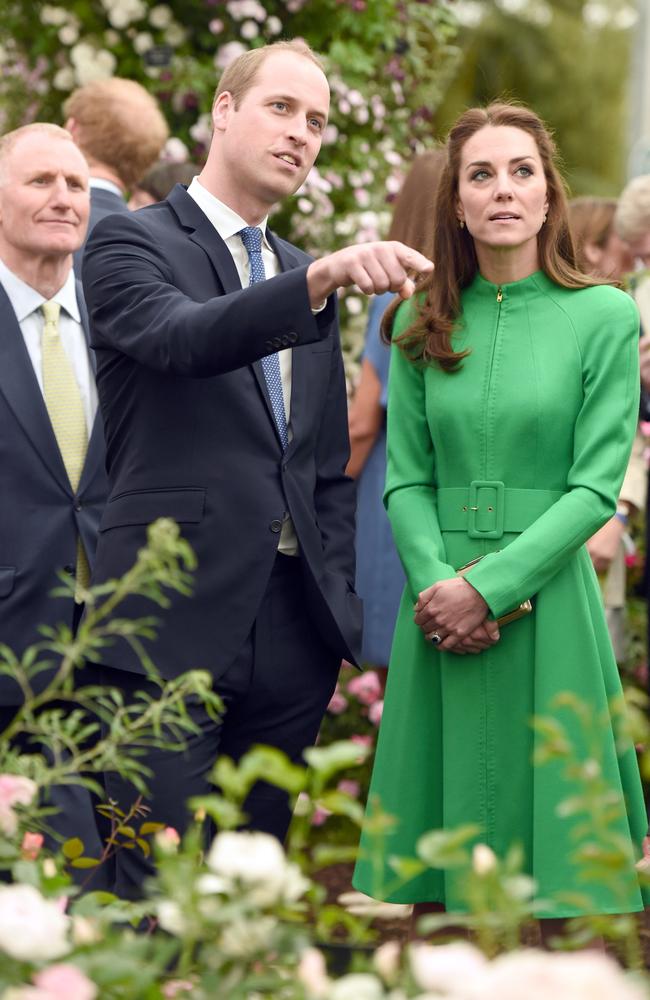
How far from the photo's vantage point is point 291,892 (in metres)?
1.50

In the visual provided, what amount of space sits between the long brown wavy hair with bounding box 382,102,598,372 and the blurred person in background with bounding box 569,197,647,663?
103 cm

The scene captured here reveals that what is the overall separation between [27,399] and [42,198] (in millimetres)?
539

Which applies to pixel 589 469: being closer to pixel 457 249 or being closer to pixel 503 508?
pixel 503 508

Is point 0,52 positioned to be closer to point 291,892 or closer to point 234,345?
point 234,345

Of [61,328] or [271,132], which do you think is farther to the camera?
[61,328]

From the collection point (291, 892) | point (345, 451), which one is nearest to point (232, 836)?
point (291, 892)

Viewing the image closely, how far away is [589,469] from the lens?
137 inches

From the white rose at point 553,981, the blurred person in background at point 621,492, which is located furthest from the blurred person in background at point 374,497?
the white rose at point 553,981

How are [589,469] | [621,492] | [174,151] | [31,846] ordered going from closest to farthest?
[31,846] → [589,469] → [621,492] → [174,151]

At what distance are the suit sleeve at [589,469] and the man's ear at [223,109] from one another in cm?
87

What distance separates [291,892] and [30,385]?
269cm

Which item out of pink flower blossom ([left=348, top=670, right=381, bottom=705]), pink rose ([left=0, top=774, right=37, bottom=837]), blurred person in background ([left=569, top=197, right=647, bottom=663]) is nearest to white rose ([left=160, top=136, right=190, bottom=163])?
blurred person in background ([left=569, top=197, right=647, bottom=663])

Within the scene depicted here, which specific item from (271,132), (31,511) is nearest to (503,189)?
(271,132)

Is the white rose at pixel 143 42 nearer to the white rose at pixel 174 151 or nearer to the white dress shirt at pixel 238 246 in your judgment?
the white rose at pixel 174 151
